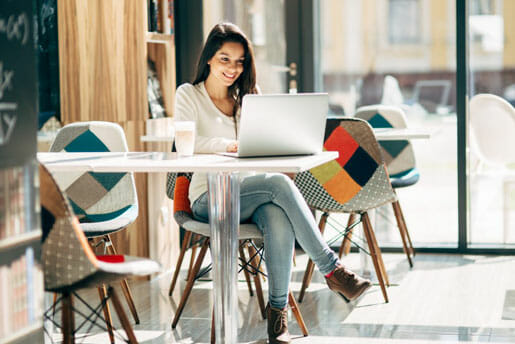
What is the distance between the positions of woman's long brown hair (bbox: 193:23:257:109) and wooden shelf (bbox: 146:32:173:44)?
1.04m

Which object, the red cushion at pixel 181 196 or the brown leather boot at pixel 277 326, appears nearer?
the brown leather boot at pixel 277 326

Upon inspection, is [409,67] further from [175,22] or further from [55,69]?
[55,69]

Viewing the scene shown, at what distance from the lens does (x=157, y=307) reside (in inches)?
144

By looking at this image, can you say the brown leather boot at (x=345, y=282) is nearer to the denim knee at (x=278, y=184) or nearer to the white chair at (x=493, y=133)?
the denim knee at (x=278, y=184)

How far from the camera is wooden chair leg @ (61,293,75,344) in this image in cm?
215

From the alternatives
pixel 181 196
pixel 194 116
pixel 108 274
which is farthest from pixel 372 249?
pixel 108 274

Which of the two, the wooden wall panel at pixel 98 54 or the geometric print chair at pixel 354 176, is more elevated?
the wooden wall panel at pixel 98 54

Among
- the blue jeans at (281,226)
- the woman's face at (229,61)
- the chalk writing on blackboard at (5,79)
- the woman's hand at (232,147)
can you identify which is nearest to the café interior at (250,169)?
the chalk writing on blackboard at (5,79)

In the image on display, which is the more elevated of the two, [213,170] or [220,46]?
[220,46]

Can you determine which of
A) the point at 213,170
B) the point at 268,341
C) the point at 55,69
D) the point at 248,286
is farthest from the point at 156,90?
the point at 213,170

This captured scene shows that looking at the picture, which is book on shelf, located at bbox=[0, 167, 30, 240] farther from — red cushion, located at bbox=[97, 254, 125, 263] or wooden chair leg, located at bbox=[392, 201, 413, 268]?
wooden chair leg, located at bbox=[392, 201, 413, 268]

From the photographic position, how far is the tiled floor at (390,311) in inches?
124

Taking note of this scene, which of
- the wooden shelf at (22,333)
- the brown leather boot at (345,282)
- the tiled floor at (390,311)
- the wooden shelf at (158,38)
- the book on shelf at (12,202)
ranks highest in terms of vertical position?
the wooden shelf at (158,38)

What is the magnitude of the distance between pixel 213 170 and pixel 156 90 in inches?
87.2
